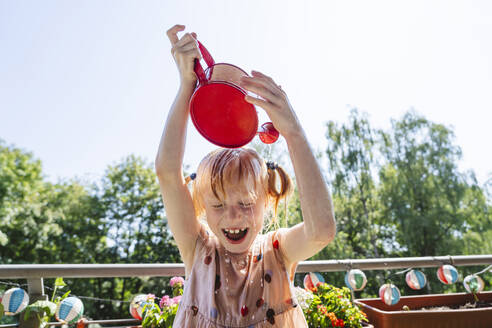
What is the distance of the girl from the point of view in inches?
24.5

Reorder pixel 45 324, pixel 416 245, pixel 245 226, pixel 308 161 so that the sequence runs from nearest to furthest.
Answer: pixel 308 161
pixel 245 226
pixel 45 324
pixel 416 245

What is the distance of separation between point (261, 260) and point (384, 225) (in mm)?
13591

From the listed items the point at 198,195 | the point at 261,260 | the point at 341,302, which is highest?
the point at 198,195

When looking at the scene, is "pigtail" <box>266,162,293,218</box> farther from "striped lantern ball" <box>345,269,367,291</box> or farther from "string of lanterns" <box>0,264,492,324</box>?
"striped lantern ball" <box>345,269,367,291</box>

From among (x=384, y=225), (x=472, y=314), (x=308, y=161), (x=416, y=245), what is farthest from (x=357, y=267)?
(x=384, y=225)

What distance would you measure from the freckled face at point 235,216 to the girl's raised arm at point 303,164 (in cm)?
16

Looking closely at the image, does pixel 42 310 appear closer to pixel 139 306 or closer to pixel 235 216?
pixel 139 306

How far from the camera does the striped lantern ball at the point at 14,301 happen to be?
4.59 ft

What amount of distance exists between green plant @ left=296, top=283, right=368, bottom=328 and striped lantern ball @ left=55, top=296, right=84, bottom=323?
1043 millimetres

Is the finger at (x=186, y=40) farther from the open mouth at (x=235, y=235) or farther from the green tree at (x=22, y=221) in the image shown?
the green tree at (x=22, y=221)

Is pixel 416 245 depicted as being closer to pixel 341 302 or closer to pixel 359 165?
pixel 359 165

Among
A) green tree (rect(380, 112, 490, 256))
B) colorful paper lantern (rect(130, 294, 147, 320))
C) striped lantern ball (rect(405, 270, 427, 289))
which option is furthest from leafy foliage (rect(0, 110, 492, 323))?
colorful paper lantern (rect(130, 294, 147, 320))

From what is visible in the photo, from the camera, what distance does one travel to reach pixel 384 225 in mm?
13023

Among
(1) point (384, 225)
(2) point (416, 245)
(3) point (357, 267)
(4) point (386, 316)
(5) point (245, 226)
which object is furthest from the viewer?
(1) point (384, 225)
